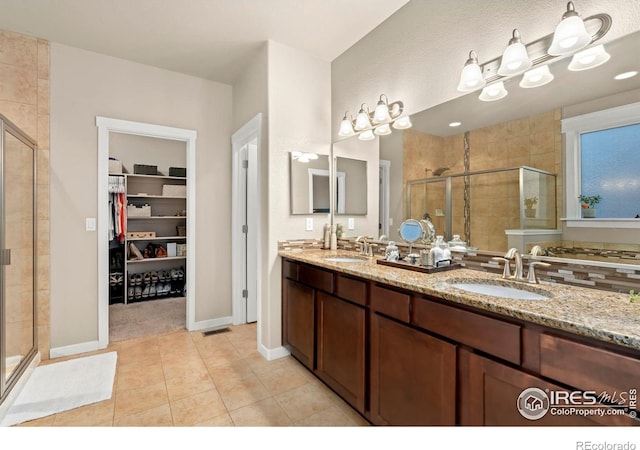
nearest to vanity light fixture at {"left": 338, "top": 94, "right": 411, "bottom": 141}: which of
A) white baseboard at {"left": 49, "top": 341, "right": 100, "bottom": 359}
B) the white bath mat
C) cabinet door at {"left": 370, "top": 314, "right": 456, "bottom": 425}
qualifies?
cabinet door at {"left": 370, "top": 314, "right": 456, "bottom": 425}

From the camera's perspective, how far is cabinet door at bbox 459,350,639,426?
903 millimetres

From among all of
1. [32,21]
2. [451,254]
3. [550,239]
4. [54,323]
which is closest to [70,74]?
[32,21]

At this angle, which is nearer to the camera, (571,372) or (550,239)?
(571,372)

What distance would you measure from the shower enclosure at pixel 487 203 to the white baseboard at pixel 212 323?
239 cm

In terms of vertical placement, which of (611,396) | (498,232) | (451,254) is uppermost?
(498,232)

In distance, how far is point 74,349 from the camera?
2654mm

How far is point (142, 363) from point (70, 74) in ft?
8.43

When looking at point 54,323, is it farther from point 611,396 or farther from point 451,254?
point 611,396

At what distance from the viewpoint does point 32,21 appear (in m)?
2.28

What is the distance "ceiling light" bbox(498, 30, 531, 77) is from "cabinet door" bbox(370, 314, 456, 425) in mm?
1406

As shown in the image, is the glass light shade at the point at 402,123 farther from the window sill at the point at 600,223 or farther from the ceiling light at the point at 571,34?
the window sill at the point at 600,223

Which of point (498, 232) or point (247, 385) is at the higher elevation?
point (498, 232)

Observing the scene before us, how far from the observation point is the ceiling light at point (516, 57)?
4.91ft
